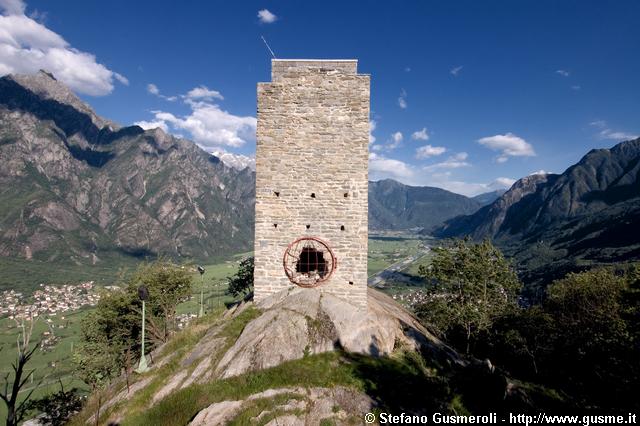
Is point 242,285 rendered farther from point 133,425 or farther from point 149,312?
point 133,425

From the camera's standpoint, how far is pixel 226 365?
12.9 meters

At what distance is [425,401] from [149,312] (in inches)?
929

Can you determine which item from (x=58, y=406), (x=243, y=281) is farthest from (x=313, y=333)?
(x=243, y=281)

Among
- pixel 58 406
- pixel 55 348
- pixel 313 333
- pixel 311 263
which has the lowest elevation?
pixel 55 348

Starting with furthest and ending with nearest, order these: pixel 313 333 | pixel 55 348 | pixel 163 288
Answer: pixel 55 348 < pixel 163 288 < pixel 313 333

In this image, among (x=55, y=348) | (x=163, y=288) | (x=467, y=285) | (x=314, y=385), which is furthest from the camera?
(x=55, y=348)

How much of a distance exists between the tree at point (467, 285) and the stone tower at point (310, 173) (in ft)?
52.0

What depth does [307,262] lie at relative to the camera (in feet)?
55.9

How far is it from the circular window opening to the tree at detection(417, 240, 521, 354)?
1557cm

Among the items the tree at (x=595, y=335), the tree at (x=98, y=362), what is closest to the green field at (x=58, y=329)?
the tree at (x=98, y=362)

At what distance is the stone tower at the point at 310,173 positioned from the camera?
55.5 feet

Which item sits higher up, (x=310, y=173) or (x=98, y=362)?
(x=310, y=173)

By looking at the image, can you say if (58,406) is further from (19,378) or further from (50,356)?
(50,356)

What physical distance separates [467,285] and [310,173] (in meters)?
20.6
